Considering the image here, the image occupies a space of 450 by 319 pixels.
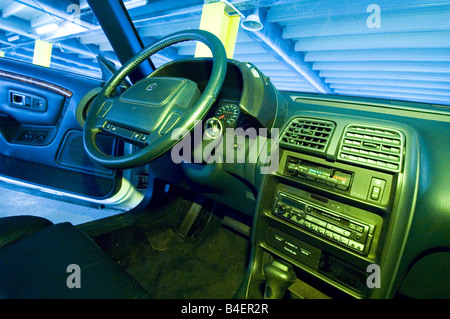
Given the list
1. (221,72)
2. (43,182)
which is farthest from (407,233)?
(43,182)

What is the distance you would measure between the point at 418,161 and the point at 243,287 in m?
0.76

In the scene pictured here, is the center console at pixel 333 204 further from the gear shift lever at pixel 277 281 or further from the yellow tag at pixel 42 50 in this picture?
the yellow tag at pixel 42 50

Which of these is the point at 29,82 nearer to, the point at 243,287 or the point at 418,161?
the point at 243,287

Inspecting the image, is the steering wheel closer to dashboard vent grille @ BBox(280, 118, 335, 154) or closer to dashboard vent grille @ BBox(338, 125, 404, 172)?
dashboard vent grille @ BBox(280, 118, 335, 154)

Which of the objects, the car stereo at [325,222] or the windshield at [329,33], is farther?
the windshield at [329,33]

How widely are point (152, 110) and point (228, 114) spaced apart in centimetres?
35

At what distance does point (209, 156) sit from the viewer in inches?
45.3

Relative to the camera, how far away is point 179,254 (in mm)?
1547

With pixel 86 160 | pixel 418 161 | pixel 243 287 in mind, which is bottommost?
pixel 243 287

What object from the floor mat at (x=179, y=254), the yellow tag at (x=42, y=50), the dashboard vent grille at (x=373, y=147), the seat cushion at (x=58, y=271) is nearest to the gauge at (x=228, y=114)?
the dashboard vent grille at (x=373, y=147)

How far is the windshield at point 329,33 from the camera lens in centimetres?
324

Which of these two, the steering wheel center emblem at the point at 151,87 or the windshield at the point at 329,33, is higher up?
the windshield at the point at 329,33

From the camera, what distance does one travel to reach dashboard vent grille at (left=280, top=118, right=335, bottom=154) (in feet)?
2.78

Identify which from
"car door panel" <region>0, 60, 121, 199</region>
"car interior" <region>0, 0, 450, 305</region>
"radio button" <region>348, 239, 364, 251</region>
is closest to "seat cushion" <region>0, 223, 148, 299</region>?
"car interior" <region>0, 0, 450, 305</region>
